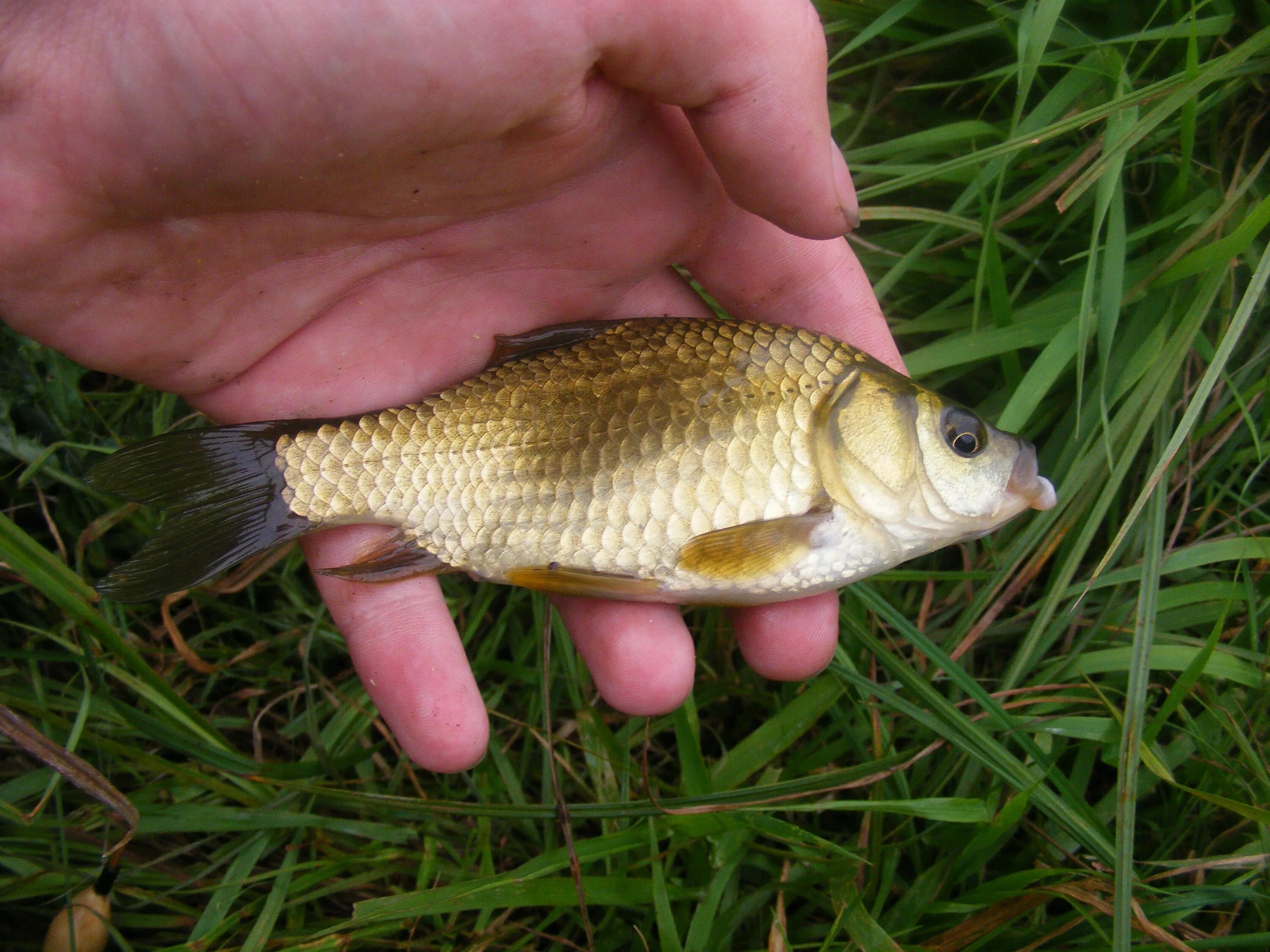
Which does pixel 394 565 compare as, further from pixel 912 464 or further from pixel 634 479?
pixel 912 464

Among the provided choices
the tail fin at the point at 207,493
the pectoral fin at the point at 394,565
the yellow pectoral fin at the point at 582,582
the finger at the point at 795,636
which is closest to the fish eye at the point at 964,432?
the finger at the point at 795,636

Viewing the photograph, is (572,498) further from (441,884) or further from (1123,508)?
(1123,508)

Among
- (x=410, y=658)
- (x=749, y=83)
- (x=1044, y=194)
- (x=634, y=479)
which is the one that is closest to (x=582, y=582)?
(x=634, y=479)

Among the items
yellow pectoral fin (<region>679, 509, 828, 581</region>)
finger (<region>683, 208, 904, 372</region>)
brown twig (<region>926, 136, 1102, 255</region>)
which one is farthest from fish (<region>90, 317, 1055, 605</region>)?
brown twig (<region>926, 136, 1102, 255</region>)

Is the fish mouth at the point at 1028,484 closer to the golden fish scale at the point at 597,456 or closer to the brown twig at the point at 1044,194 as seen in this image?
the golden fish scale at the point at 597,456

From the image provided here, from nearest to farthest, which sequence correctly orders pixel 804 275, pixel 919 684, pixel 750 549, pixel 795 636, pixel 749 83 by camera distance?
pixel 749 83 → pixel 750 549 → pixel 919 684 → pixel 795 636 → pixel 804 275

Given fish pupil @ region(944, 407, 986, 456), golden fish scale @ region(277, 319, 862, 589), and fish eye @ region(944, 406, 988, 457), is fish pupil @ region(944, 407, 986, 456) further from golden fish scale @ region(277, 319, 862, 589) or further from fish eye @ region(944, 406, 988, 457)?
golden fish scale @ region(277, 319, 862, 589)
